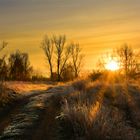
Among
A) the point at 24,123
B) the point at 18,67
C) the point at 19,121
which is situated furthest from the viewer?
the point at 18,67

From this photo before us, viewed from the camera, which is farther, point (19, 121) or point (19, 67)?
point (19, 67)

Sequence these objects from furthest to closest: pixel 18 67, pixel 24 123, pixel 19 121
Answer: pixel 18 67, pixel 19 121, pixel 24 123

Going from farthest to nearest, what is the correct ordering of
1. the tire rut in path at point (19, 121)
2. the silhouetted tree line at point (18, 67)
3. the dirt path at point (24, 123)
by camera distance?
1. the silhouetted tree line at point (18, 67)
2. the tire rut in path at point (19, 121)
3. the dirt path at point (24, 123)

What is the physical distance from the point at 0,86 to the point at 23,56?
74059 millimetres

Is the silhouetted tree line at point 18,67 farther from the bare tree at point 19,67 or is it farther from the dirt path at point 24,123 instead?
the dirt path at point 24,123

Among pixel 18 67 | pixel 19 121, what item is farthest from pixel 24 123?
pixel 18 67

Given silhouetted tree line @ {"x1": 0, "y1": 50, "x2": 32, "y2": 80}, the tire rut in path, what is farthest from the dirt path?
silhouetted tree line @ {"x1": 0, "y1": 50, "x2": 32, "y2": 80}

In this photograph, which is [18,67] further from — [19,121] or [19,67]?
[19,121]

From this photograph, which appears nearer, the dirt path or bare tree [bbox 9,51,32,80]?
the dirt path

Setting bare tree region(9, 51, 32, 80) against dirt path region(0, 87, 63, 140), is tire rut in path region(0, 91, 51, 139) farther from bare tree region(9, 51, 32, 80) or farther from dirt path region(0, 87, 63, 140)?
bare tree region(9, 51, 32, 80)

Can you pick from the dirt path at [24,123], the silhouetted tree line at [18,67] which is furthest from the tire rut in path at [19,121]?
the silhouetted tree line at [18,67]

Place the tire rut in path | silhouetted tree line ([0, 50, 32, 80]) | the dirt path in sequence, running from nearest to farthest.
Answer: the dirt path < the tire rut in path < silhouetted tree line ([0, 50, 32, 80])

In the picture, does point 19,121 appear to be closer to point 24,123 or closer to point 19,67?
point 24,123

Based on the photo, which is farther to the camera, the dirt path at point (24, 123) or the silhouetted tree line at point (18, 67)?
the silhouetted tree line at point (18, 67)
